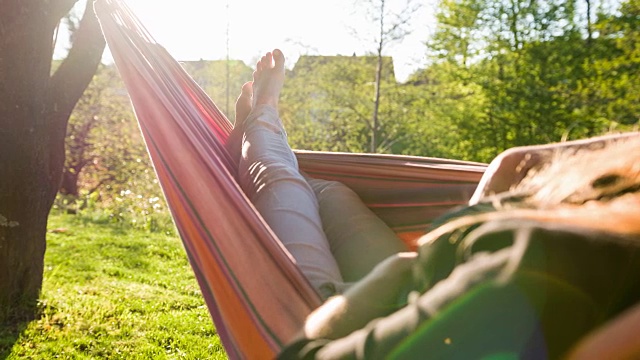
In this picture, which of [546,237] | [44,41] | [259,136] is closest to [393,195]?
[259,136]

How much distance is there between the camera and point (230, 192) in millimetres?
1201

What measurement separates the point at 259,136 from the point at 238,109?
1.61ft

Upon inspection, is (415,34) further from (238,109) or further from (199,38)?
(238,109)

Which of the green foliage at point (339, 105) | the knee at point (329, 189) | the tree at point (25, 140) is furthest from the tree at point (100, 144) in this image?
the knee at point (329, 189)

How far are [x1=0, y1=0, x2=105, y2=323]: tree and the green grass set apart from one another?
190 millimetres

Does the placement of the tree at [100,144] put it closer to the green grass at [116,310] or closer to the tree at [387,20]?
the tree at [387,20]

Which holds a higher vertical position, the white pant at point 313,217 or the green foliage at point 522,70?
the green foliage at point 522,70

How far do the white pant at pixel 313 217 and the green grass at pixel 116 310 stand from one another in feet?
3.15

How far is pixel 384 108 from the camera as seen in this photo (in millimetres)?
10359

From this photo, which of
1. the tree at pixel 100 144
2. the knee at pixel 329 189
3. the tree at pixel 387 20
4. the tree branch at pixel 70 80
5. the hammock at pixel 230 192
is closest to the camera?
the hammock at pixel 230 192

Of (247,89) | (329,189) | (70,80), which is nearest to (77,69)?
(70,80)

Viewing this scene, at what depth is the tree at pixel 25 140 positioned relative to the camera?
2160 millimetres

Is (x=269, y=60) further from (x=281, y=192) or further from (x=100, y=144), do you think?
(x=100, y=144)

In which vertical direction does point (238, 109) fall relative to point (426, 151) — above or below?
above
